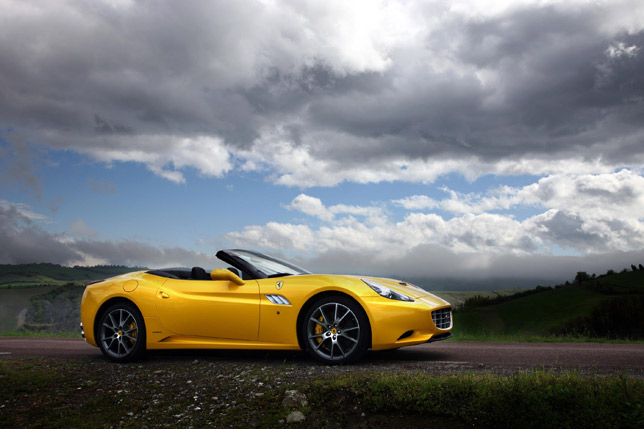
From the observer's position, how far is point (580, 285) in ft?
94.5

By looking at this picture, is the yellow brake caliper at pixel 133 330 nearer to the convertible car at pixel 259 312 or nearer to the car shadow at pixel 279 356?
the convertible car at pixel 259 312

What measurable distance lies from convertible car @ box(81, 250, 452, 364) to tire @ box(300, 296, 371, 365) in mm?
13

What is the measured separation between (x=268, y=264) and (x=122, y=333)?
2542 mm

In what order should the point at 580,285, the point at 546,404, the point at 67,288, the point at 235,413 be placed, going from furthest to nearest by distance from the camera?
1. the point at 67,288
2. the point at 580,285
3. the point at 235,413
4. the point at 546,404

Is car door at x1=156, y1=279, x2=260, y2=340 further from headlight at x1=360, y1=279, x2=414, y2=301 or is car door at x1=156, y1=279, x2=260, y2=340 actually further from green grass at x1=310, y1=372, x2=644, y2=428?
green grass at x1=310, y1=372, x2=644, y2=428

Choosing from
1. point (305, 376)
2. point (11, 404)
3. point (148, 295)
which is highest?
point (148, 295)

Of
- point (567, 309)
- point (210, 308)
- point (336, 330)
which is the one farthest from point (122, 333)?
point (567, 309)

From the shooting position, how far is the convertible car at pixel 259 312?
629cm

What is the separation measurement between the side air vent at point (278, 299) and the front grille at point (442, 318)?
200 cm

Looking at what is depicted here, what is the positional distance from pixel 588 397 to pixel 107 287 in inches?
270

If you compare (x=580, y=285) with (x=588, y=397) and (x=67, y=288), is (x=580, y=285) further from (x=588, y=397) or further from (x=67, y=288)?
(x=67, y=288)

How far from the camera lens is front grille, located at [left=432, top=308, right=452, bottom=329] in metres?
6.54

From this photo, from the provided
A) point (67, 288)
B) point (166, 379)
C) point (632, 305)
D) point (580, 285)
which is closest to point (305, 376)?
point (166, 379)

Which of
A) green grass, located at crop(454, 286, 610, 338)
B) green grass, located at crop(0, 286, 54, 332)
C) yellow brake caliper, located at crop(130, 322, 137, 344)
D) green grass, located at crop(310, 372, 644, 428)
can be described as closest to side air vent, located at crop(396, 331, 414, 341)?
green grass, located at crop(310, 372, 644, 428)
